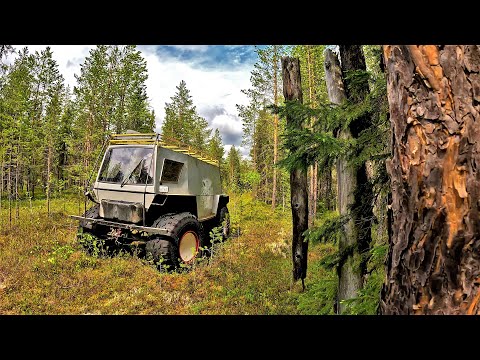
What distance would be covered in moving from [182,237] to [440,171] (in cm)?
526

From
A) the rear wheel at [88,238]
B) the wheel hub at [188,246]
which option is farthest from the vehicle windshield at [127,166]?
the wheel hub at [188,246]

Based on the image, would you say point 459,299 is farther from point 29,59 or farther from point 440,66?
point 29,59

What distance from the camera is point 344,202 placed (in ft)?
11.8

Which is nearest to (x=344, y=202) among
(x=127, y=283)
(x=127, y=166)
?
(x=127, y=283)

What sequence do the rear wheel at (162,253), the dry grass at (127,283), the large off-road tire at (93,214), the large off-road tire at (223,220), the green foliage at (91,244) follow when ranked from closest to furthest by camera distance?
1. the dry grass at (127,283)
2. the rear wheel at (162,253)
3. the green foliage at (91,244)
4. the large off-road tire at (93,214)
5. the large off-road tire at (223,220)

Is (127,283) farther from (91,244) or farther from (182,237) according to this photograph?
(91,244)

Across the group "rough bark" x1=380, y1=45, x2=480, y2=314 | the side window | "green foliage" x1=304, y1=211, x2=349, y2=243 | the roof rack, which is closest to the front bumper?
the side window

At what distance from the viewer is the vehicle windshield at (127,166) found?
5.83m

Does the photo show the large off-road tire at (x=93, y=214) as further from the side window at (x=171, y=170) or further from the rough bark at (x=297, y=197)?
the rough bark at (x=297, y=197)

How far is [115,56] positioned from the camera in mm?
11477

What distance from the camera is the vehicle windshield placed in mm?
5832
